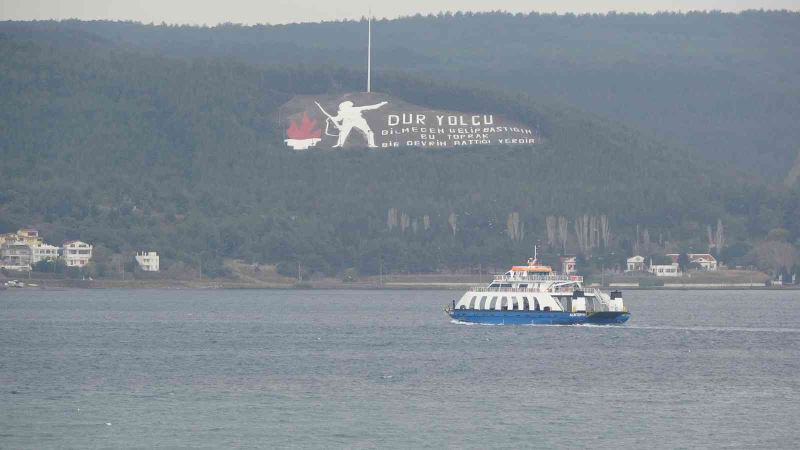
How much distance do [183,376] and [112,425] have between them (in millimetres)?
20896

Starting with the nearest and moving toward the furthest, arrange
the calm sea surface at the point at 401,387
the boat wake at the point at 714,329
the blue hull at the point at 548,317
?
the calm sea surface at the point at 401,387 < the blue hull at the point at 548,317 < the boat wake at the point at 714,329

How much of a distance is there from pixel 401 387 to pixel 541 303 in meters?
48.6

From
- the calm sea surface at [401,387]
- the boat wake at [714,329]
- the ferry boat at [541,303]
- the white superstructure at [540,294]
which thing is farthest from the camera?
the boat wake at [714,329]

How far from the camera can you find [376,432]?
82.6 m

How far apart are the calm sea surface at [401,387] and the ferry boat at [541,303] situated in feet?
4.77

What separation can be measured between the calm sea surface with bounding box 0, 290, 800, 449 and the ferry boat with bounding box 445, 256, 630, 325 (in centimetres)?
145

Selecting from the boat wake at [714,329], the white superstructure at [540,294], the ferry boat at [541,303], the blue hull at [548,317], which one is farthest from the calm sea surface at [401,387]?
the white superstructure at [540,294]

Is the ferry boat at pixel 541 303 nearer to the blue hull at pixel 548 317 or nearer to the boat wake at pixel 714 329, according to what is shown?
the blue hull at pixel 548 317

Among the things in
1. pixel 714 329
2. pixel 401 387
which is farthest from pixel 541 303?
pixel 401 387

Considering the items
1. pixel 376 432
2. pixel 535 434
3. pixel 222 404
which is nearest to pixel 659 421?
pixel 535 434

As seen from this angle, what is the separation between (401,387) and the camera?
9931 centimetres

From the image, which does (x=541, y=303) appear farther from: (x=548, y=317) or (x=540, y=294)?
(x=548, y=317)

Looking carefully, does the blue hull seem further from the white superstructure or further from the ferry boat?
the white superstructure

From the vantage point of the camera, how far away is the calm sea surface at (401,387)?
81.9 metres
